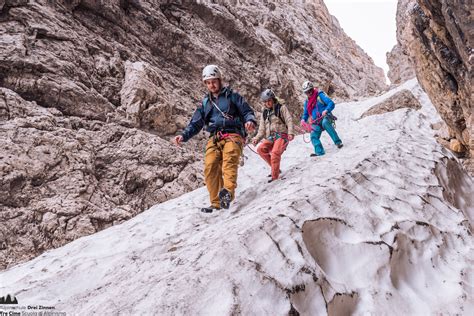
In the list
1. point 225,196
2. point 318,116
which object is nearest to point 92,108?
point 318,116

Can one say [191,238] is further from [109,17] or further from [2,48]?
[109,17]

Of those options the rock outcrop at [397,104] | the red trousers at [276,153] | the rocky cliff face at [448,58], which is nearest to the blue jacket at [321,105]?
the red trousers at [276,153]

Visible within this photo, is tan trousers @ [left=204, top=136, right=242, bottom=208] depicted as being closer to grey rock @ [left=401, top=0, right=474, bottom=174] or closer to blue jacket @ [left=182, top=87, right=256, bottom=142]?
blue jacket @ [left=182, top=87, right=256, bottom=142]

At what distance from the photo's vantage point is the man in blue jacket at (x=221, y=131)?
503 cm

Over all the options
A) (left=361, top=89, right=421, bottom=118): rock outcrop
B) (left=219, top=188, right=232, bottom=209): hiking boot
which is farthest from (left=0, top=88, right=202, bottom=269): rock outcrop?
(left=361, top=89, right=421, bottom=118): rock outcrop

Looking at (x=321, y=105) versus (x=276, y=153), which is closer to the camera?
(x=276, y=153)

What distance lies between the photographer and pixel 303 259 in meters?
2.72

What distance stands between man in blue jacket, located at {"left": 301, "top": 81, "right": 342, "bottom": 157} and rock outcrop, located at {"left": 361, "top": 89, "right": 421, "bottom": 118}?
12.1 meters

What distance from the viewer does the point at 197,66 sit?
1759 cm

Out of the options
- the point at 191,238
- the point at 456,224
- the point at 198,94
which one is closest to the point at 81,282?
the point at 191,238

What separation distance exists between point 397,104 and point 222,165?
18.1 m

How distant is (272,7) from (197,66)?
76.7ft

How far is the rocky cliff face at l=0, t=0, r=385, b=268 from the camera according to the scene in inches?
294

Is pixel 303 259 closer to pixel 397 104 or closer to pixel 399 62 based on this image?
pixel 397 104
